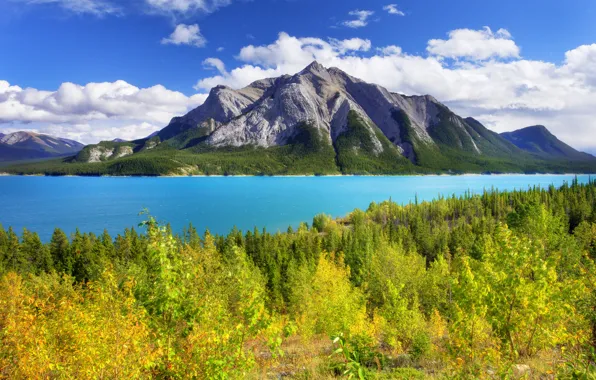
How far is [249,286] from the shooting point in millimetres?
11742

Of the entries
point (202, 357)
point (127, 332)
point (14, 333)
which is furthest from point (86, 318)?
point (202, 357)

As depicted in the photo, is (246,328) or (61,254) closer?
(246,328)

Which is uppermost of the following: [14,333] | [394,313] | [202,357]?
[14,333]

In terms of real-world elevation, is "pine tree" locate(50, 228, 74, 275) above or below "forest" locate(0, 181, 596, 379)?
below

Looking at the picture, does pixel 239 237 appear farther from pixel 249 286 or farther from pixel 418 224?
pixel 249 286

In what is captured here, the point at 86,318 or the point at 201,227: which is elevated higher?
the point at 86,318

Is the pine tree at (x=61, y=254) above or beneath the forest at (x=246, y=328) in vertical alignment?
beneath

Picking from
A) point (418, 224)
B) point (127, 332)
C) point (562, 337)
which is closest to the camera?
point (127, 332)

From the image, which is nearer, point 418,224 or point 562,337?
point 562,337

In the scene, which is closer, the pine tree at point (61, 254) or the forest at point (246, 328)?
the forest at point (246, 328)

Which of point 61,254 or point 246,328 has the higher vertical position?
point 246,328

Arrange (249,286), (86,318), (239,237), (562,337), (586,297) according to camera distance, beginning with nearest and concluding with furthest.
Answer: (249,286) → (86,318) → (586,297) → (562,337) → (239,237)

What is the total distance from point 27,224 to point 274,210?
4755 inches

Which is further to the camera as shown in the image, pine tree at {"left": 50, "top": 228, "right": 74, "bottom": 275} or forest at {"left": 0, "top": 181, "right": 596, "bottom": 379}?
pine tree at {"left": 50, "top": 228, "right": 74, "bottom": 275}
